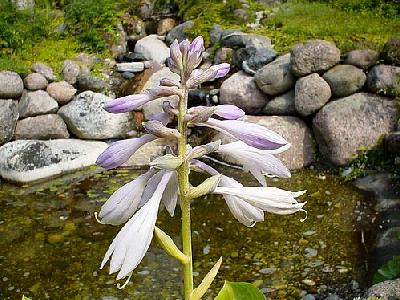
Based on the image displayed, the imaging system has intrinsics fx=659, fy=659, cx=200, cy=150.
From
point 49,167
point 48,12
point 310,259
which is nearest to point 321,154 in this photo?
point 310,259

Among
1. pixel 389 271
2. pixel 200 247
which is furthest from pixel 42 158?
pixel 389 271

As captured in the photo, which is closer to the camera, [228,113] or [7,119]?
[228,113]

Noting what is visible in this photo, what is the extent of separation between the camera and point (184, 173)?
1439mm

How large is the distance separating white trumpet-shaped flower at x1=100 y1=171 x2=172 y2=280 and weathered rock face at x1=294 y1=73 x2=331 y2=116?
5.57 meters

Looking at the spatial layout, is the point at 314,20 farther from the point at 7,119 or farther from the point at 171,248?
the point at 171,248

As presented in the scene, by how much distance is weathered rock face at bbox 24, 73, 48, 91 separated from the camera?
7.90 meters

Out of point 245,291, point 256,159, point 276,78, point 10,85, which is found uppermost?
point 256,159

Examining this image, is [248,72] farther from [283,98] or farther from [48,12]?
[48,12]

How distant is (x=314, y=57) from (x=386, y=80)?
0.77 m

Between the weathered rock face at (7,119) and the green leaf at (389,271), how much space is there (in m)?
4.67

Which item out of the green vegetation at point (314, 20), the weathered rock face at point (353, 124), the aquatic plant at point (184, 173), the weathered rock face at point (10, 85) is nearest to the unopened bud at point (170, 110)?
the aquatic plant at point (184, 173)

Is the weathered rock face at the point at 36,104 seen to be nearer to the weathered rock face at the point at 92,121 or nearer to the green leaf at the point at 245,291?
the weathered rock face at the point at 92,121

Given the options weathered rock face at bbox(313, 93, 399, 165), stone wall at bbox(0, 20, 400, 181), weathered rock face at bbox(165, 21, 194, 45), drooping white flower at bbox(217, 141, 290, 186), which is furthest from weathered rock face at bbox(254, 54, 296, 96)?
drooping white flower at bbox(217, 141, 290, 186)

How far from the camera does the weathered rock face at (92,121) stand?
7.58 m
